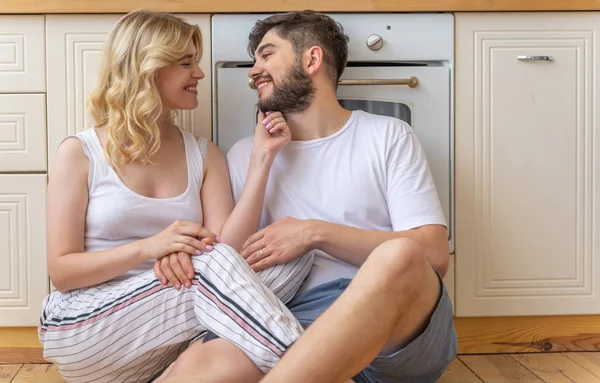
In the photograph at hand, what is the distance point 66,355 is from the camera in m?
1.34

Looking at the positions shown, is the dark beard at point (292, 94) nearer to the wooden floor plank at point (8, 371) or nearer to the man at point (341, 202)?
the man at point (341, 202)

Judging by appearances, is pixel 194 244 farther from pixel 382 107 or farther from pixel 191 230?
pixel 382 107

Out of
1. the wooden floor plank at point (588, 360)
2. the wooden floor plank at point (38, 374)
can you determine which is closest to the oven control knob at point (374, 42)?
the wooden floor plank at point (588, 360)

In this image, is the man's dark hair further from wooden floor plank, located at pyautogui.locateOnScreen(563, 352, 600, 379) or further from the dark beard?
wooden floor plank, located at pyautogui.locateOnScreen(563, 352, 600, 379)

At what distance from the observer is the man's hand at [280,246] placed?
4.64 ft

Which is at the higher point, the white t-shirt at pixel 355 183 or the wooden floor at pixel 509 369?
the white t-shirt at pixel 355 183

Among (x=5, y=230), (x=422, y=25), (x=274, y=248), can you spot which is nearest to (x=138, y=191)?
(x=274, y=248)

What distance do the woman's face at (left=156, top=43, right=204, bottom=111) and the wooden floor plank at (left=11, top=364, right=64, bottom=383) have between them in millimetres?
679

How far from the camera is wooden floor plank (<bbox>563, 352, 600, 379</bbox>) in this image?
1686 millimetres

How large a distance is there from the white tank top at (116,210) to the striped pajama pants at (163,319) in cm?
11

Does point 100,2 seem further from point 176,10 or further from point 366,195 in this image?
point 366,195

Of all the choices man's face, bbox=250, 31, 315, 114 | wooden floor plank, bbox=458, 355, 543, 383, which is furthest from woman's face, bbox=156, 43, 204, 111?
wooden floor plank, bbox=458, 355, 543, 383

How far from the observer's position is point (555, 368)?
170 cm

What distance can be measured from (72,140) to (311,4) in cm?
65
